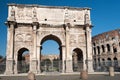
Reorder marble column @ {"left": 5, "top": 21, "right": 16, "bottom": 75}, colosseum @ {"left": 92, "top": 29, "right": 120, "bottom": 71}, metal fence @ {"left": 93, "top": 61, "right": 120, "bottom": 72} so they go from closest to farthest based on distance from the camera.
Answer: marble column @ {"left": 5, "top": 21, "right": 16, "bottom": 75}, metal fence @ {"left": 93, "top": 61, "right": 120, "bottom": 72}, colosseum @ {"left": 92, "top": 29, "right": 120, "bottom": 71}

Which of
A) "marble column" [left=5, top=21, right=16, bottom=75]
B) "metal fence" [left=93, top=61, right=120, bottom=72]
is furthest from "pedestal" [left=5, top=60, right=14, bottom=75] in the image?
"metal fence" [left=93, top=61, right=120, bottom=72]

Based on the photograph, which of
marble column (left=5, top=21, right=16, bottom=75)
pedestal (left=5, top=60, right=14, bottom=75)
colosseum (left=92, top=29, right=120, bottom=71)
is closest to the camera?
pedestal (left=5, top=60, right=14, bottom=75)

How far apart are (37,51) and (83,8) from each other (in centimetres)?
824

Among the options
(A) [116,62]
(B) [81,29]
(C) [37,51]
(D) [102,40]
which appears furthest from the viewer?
(D) [102,40]

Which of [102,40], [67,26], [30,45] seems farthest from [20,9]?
[102,40]

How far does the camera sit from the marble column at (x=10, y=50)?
76.5 ft

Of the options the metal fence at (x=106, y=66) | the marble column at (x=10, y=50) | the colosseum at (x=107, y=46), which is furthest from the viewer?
the colosseum at (x=107, y=46)

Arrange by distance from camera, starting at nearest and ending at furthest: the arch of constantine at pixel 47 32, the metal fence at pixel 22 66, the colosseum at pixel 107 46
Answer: the arch of constantine at pixel 47 32, the metal fence at pixel 22 66, the colosseum at pixel 107 46

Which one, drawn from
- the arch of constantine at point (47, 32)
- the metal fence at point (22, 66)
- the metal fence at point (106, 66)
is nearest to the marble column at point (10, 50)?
the arch of constantine at point (47, 32)

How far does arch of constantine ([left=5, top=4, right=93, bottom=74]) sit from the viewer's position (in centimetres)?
2423

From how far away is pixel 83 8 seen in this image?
86.8ft

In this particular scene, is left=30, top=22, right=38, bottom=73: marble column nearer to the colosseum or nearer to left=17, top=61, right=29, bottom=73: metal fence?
left=17, top=61, right=29, bottom=73: metal fence

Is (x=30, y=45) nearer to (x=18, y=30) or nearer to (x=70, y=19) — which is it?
(x=18, y=30)

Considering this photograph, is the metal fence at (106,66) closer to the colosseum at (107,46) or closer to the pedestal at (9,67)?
the colosseum at (107,46)
